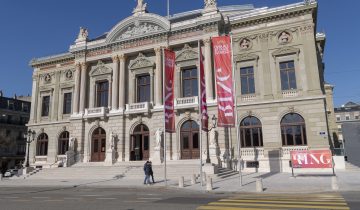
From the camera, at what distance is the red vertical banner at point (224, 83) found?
19.8m

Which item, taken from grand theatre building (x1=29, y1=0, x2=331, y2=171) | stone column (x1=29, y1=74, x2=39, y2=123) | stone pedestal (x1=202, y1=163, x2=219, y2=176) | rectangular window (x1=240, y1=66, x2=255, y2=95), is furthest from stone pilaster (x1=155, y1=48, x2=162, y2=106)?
stone column (x1=29, y1=74, x2=39, y2=123)

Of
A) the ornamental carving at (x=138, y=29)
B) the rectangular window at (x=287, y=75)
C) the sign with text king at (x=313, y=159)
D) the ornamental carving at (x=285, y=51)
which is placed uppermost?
the ornamental carving at (x=138, y=29)

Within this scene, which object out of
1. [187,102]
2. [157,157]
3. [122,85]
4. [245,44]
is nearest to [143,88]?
[122,85]

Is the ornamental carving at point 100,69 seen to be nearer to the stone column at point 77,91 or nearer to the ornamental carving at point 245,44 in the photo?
the stone column at point 77,91

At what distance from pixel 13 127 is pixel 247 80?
51794mm

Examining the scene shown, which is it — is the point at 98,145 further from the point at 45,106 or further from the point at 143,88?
the point at 45,106

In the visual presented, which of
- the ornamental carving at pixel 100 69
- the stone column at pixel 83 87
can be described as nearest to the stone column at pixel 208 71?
the ornamental carving at pixel 100 69

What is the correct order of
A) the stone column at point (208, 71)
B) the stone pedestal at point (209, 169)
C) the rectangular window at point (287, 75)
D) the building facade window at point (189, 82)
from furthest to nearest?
the building facade window at point (189, 82) → the stone column at point (208, 71) → the rectangular window at point (287, 75) → the stone pedestal at point (209, 169)

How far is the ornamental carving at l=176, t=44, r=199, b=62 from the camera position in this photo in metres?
32.4

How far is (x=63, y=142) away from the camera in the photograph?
38781 mm

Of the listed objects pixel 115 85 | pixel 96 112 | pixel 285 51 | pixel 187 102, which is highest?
pixel 285 51

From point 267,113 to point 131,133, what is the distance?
14.1 meters

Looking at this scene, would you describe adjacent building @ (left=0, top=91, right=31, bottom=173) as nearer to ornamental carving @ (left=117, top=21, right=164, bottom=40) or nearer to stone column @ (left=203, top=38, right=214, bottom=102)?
ornamental carving @ (left=117, top=21, right=164, bottom=40)

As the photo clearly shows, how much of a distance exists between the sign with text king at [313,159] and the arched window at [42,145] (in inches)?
1224
